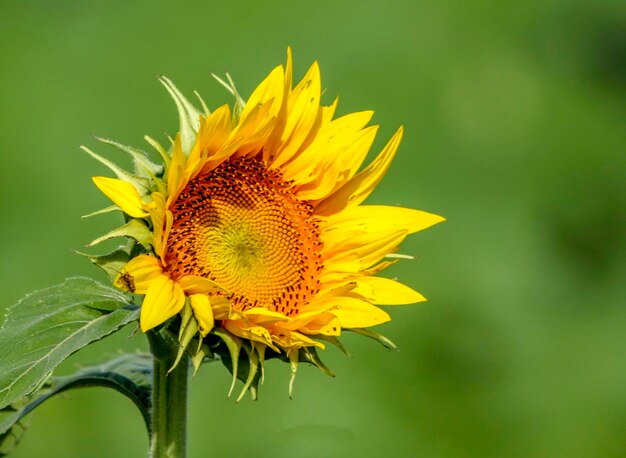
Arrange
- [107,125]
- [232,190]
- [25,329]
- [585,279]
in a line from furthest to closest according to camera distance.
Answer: [585,279] < [107,125] < [232,190] < [25,329]

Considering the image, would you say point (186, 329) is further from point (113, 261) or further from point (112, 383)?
point (112, 383)

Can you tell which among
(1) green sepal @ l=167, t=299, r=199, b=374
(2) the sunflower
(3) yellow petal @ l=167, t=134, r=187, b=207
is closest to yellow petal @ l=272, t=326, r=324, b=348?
(2) the sunflower

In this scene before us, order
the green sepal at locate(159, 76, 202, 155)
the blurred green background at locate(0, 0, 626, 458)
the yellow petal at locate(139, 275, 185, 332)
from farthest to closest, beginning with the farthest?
1. the blurred green background at locate(0, 0, 626, 458)
2. the green sepal at locate(159, 76, 202, 155)
3. the yellow petal at locate(139, 275, 185, 332)

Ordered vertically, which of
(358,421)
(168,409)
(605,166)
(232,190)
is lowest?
(358,421)

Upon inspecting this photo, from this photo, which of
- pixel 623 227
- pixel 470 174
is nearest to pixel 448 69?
pixel 470 174

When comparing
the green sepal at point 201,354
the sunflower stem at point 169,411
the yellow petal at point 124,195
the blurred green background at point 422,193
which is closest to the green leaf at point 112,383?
the sunflower stem at point 169,411

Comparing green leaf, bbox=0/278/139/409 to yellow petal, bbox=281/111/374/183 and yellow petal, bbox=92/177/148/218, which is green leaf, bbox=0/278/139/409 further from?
yellow petal, bbox=281/111/374/183

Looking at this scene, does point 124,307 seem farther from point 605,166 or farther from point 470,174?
point 605,166
